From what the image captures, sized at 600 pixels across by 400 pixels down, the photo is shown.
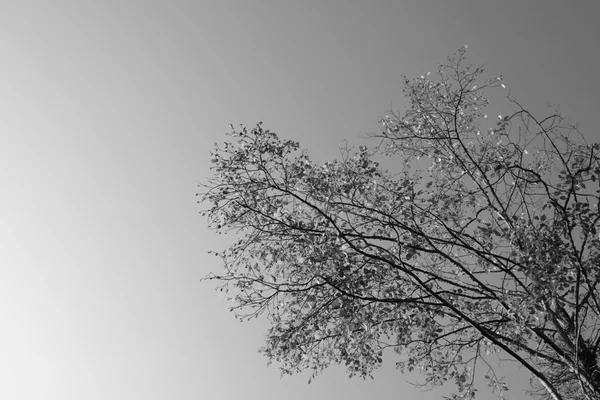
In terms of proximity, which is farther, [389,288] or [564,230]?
[389,288]

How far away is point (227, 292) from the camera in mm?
7785

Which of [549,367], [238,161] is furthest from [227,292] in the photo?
[549,367]

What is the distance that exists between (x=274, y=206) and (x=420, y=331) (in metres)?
3.44

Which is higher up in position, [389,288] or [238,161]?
[238,161]

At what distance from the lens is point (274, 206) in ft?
26.7

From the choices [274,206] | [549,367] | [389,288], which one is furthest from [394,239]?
[549,367]

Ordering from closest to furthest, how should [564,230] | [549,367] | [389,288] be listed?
[564,230]
[389,288]
[549,367]

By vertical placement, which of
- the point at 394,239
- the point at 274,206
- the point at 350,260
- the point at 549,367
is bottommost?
the point at 549,367

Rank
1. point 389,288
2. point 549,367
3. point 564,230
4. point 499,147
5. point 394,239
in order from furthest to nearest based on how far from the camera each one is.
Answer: point 549,367 < point 499,147 < point 394,239 < point 389,288 < point 564,230

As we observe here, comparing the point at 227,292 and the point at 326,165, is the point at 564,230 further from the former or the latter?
the point at 227,292

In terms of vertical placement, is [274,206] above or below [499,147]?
below

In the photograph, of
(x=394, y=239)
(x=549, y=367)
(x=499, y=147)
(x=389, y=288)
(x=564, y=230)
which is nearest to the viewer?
(x=564, y=230)

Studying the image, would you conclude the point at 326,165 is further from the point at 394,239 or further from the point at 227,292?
the point at 227,292

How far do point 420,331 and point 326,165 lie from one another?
3.43m
